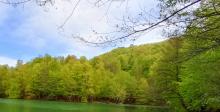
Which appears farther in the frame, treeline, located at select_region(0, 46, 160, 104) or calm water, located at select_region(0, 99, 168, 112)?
treeline, located at select_region(0, 46, 160, 104)

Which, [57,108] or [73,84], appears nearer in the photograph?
[57,108]

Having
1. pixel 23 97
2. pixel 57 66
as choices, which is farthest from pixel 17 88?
pixel 57 66

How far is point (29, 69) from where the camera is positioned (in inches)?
3878

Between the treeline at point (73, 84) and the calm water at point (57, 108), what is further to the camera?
the treeline at point (73, 84)

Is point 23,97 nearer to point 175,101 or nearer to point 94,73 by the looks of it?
point 94,73

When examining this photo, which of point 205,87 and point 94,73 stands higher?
point 94,73

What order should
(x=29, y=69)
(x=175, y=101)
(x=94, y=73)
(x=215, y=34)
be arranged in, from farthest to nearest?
(x=29, y=69) < (x=94, y=73) < (x=175, y=101) < (x=215, y=34)

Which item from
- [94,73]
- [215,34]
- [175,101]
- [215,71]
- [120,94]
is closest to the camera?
[215,34]

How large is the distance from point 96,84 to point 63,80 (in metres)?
7.70

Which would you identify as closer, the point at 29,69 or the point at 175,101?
the point at 175,101

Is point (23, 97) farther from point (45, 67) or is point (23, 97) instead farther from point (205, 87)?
point (205, 87)

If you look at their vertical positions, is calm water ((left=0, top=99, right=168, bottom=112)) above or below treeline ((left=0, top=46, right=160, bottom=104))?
below

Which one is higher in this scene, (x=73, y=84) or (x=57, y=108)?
(x=73, y=84)

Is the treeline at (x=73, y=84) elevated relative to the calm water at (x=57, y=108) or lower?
elevated
